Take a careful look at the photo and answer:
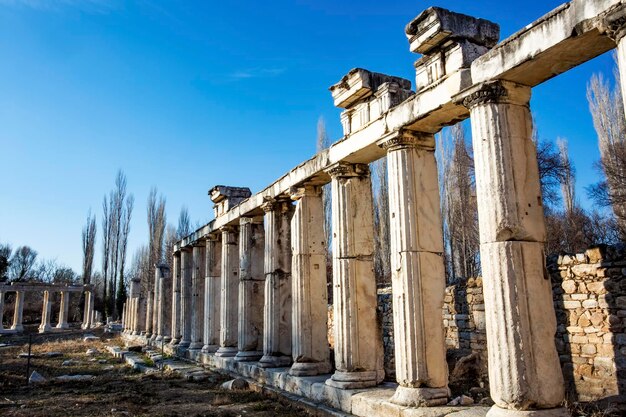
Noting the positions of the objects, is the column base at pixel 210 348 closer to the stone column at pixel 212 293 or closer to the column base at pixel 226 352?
the stone column at pixel 212 293

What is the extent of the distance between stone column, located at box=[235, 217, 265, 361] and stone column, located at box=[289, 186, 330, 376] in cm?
283

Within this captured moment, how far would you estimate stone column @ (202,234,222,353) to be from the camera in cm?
1418

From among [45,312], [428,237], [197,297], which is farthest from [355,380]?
[45,312]

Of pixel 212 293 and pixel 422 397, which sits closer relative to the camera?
pixel 422 397

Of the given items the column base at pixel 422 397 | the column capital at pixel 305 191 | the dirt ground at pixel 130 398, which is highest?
the column capital at pixel 305 191

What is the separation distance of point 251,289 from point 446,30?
802 cm

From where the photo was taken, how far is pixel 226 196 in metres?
13.8

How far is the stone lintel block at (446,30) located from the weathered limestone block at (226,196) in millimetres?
8255

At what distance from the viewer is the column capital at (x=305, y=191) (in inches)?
381

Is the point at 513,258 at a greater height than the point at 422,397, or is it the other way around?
the point at 513,258

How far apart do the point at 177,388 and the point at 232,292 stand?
3.21m

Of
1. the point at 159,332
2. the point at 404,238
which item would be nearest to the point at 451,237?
the point at 159,332

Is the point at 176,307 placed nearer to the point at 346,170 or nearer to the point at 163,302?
the point at 163,302

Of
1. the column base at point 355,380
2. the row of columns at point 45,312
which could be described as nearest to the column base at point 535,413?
the column base at point 355,380
